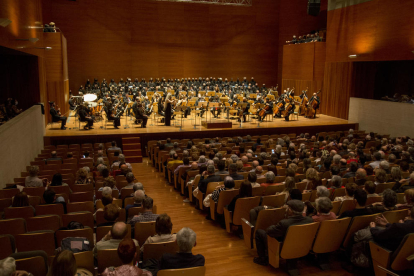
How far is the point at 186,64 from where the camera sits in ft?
76.3

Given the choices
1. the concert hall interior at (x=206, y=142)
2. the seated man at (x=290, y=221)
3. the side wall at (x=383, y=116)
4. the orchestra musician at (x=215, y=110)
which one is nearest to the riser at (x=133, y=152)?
the concert hall interior at (x=206, y=142)

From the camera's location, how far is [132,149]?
439 inches

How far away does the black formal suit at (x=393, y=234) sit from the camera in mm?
3432

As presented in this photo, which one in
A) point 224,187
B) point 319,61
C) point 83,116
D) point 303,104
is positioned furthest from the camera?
point 319,61

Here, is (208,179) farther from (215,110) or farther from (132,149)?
(215,110)

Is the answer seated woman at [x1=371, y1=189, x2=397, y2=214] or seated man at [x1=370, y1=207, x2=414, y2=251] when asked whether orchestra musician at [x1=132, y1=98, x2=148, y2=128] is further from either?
seated man at [x1=370, y1=207, x2=414, y2=251]

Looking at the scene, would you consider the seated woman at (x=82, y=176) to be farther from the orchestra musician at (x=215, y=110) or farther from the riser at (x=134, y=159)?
the orchestra musician at (x=215, y=110)

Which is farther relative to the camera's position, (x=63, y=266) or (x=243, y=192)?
(x=243, y=192)

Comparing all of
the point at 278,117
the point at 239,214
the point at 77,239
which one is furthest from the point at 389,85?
the point at 77,239

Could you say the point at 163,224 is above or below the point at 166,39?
below

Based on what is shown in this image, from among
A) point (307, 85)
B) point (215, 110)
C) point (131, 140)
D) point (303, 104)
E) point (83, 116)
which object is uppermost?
point (307, 85)

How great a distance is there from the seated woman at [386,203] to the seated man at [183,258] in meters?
2.35

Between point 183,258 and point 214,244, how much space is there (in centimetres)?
198

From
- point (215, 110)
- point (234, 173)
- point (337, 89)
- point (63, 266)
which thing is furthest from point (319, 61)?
point (63, 266)
